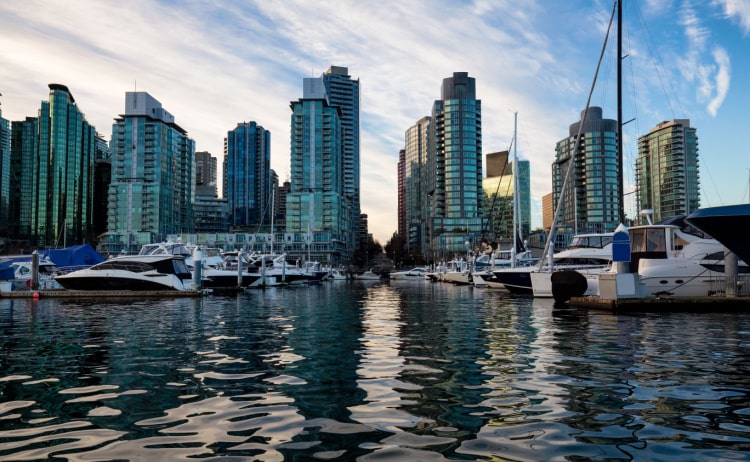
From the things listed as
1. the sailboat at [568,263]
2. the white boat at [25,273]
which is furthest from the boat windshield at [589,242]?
the white boat at [25,273]

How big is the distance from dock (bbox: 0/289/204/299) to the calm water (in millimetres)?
22839

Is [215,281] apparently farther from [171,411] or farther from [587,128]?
[587,128]

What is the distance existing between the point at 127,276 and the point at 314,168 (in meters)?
151

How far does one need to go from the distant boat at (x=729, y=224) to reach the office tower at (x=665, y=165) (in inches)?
5364

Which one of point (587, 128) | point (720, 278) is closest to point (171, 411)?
point (720, 278)

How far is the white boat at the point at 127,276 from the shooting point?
41.3 metres

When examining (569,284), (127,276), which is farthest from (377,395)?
(127,276)

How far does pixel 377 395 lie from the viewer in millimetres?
8734

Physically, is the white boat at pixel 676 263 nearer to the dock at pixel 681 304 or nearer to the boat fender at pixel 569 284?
the dock at pixel 681 304

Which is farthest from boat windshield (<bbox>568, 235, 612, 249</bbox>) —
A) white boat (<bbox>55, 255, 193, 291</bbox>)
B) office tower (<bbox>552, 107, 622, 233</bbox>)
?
office tower (<bbox>552, 107, 622, 233</bbox>)

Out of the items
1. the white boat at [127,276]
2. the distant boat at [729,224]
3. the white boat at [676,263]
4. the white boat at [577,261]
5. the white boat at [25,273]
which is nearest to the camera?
the distant boat at [729,224]

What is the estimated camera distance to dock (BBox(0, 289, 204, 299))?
1554 inches

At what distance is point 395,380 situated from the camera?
9.98 metres

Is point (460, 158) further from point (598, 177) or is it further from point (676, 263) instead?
point (676, 263)
